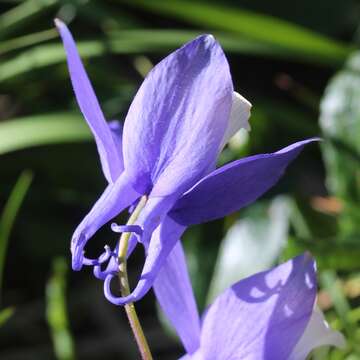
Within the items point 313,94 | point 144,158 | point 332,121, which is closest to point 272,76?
point 313,94

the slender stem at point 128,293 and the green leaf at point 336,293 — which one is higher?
the slender stem at point 128,293

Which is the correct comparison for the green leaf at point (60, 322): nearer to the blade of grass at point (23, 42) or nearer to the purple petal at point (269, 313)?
Answer: the blade of grass at point (23, 42)

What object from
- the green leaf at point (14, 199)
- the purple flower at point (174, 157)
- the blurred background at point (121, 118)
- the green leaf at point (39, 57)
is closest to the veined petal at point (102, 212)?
the purple flower at point (174, 157)

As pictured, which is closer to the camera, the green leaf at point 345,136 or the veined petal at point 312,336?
the veined petal at point 312,336

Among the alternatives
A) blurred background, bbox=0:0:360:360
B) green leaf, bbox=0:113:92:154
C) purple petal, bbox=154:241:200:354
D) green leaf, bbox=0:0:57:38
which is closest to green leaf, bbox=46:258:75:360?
blurred background, bbox=0:0:360:360

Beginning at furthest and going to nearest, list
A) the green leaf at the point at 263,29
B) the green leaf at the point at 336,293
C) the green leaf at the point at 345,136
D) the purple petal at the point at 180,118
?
1. the green leaf at the point at 263,29
2. the green leaf at the point at 345,136
3. the green leaf at the point at 336,293
4. the purple petal at the point at 180,118

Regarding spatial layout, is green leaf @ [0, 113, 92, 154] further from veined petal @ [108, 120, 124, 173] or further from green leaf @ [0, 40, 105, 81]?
veined petal @ [108, 120, 124, 173]

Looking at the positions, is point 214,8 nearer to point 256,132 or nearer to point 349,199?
point 256,132
